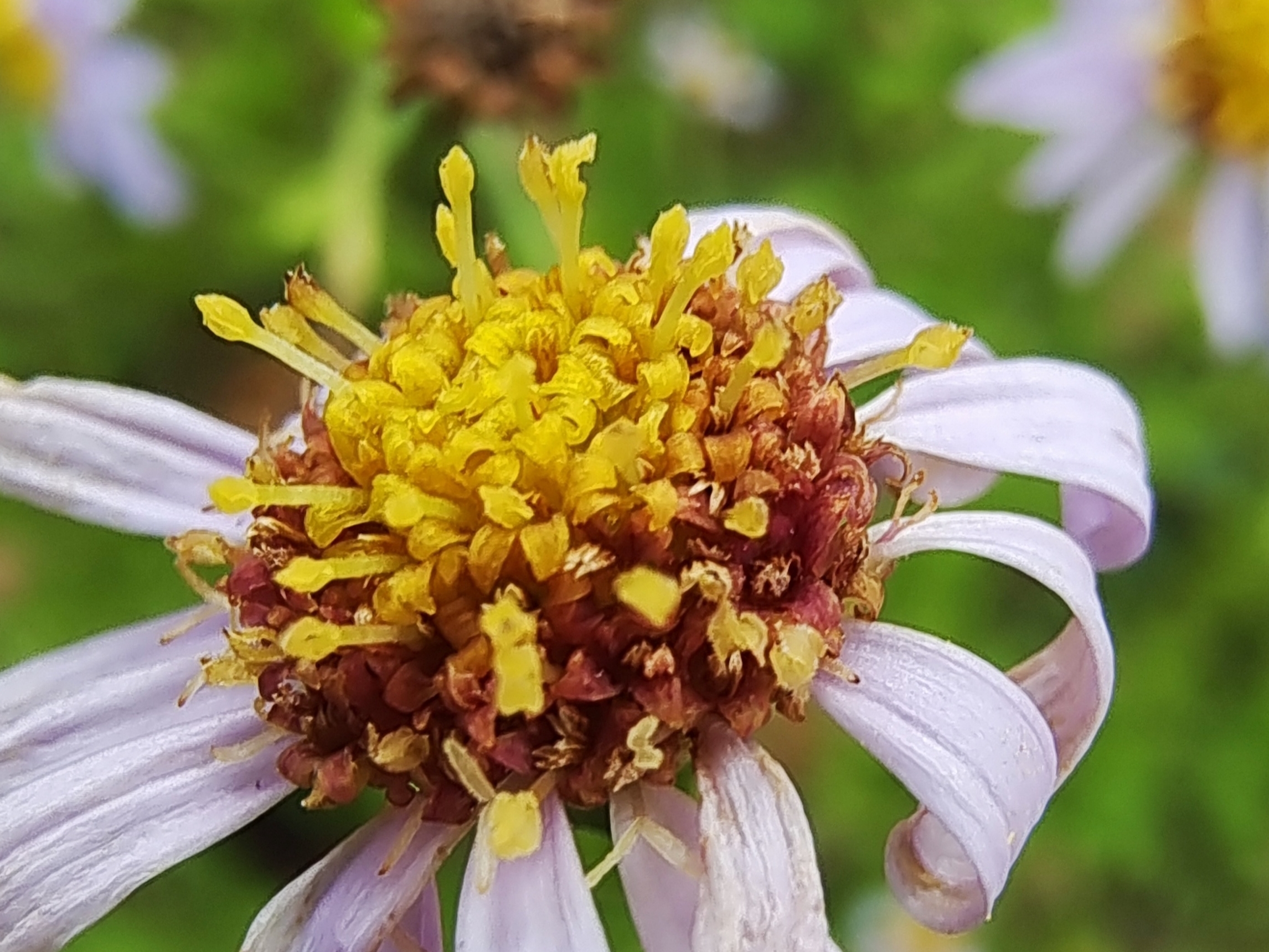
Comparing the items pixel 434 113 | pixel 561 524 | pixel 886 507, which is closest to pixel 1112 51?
pixel 434 113

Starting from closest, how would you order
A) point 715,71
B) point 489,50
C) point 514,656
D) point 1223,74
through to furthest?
1. point 514,656
2. point 489,50
3. point 1223,74
4. point 715,71

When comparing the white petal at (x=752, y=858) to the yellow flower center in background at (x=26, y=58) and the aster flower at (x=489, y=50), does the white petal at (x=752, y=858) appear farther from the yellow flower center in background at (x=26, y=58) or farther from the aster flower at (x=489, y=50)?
the yellow flower center in background at (x=26, y=58)

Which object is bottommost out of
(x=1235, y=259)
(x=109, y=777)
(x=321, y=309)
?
(x=109, y=777)

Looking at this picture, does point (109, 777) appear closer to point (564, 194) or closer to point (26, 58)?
point (564, 194)

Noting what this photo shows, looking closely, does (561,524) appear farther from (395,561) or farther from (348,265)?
(348,265)

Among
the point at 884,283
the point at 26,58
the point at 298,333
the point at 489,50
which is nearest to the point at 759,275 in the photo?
the point at 298,333

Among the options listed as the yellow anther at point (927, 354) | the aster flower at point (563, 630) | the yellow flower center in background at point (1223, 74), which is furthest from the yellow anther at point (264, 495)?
the yellow flower center in background at point (1223, 74)
